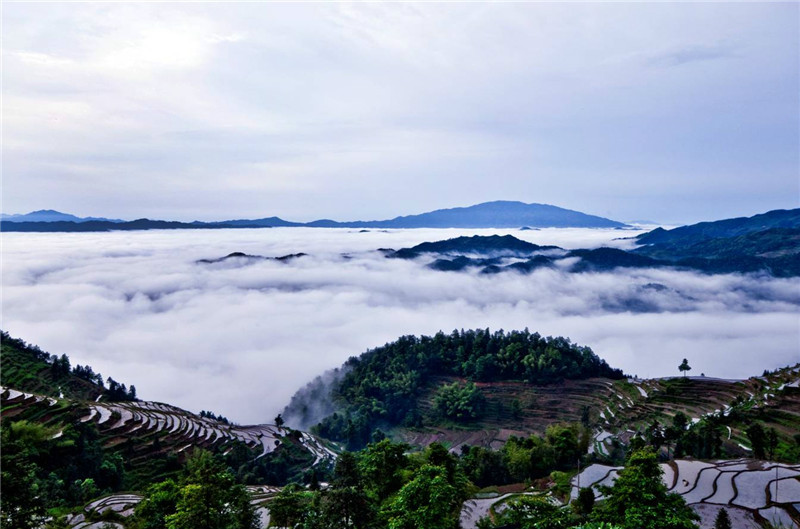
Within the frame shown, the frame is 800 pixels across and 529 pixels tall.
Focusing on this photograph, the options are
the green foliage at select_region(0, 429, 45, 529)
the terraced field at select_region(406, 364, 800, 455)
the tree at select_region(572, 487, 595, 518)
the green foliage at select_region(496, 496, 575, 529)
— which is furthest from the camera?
the terraced field at select_region(406, 364, 800, 455)

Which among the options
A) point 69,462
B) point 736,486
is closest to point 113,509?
point 69,462

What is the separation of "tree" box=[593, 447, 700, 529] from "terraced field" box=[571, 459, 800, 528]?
7049 millimetres

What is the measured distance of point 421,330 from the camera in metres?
156

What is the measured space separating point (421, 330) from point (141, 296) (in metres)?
110

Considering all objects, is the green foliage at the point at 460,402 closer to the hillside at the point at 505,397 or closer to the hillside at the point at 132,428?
the hillside at the point at 505,397

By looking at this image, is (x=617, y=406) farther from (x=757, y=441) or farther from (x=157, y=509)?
(x=157, y=509)

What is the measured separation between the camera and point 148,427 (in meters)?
51.9

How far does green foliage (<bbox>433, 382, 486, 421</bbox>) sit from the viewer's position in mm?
72875

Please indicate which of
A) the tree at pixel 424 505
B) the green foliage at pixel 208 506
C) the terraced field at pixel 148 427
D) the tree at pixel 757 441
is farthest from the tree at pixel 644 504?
the terraced field at pixel 148 427

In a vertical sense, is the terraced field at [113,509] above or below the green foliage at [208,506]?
below

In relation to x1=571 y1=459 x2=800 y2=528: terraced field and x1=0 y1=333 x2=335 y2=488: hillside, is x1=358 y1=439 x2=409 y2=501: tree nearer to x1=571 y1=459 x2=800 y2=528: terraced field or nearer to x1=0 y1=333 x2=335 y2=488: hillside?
x1=571 y1=459 x2=800 y2=528: terraced field

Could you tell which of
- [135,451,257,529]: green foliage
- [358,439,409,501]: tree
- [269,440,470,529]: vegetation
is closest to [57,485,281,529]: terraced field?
[135,451,257,529]: green foliage

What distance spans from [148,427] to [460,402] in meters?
43.9

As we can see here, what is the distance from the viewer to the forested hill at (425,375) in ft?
249
